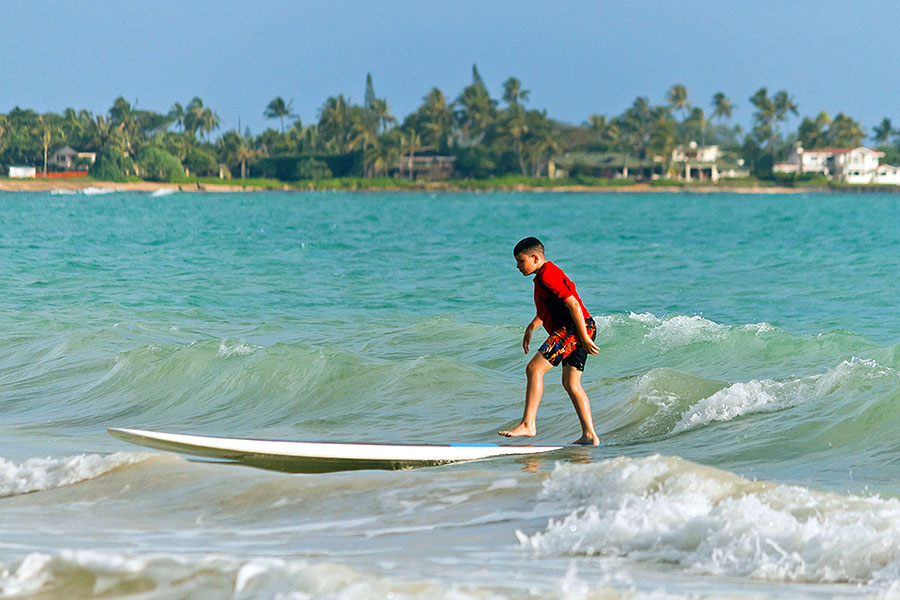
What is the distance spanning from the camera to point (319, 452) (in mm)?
6957

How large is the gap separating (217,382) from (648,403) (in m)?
4.85

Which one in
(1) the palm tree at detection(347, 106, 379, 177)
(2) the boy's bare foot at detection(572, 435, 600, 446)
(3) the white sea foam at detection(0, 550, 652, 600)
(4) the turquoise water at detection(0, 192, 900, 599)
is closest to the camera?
(3) the white sea foam at detection(0, 550, 652, 600)

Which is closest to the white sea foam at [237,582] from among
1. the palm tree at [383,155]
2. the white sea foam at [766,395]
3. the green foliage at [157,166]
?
the white sea foam at [766,395]

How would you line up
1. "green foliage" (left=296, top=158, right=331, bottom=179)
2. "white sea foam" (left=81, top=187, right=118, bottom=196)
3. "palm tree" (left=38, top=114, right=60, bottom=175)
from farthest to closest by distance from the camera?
"palm tree" (left=38, top=114, right=60, bottom=175), "green foliage" (left=296, top=158, right=331, bottom=179), "white sea foam" (left=81, top=187, right=118, bottom=196)

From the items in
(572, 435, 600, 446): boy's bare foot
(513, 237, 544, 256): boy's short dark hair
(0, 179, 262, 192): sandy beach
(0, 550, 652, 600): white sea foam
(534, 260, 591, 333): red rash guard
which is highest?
(0, 179, 262, 192): sandy beach

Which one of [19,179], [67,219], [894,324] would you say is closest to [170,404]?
[894,324]

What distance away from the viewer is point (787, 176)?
15225 centimetres

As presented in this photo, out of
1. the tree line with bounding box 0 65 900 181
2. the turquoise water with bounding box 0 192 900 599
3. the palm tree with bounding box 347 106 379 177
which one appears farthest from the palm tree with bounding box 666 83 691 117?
the turquoise water with bounding box 0 192 900 599

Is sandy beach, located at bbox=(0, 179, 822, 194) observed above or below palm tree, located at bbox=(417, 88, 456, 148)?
below

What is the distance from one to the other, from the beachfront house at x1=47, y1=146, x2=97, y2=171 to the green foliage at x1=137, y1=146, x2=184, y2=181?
7.92 metres

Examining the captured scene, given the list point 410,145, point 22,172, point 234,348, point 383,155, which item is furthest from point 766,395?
point 22,172

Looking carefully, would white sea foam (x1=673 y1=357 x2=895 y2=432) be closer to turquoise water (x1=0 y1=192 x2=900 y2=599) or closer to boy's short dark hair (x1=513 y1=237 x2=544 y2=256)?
turquoise water (x1=0 y1=192 x2=900 y2=599)

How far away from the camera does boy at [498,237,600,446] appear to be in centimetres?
720

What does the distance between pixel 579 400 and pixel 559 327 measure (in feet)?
1.86
